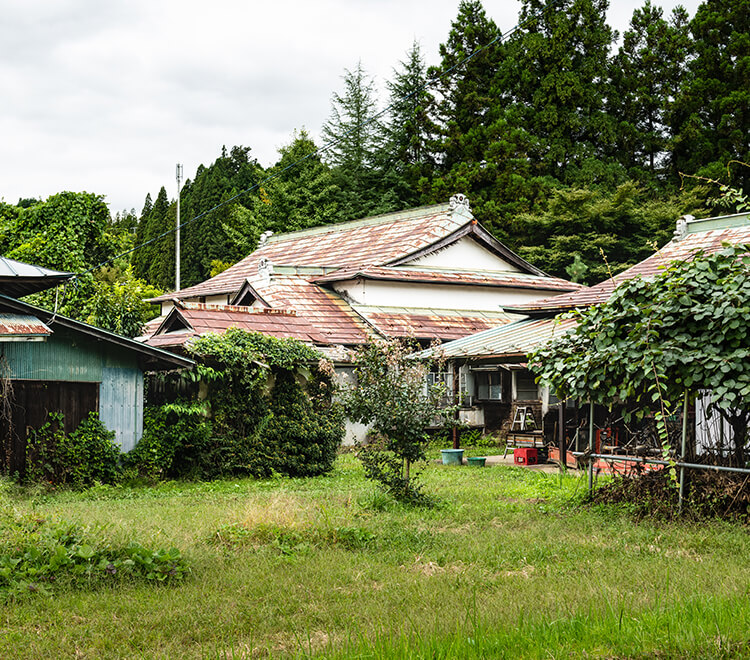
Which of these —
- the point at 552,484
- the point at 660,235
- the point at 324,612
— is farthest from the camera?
the point at 660,235

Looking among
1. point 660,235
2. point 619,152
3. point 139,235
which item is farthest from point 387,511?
point 139,235

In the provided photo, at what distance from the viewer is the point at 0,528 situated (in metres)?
8.98

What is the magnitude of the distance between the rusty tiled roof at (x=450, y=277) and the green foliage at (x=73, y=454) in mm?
12874

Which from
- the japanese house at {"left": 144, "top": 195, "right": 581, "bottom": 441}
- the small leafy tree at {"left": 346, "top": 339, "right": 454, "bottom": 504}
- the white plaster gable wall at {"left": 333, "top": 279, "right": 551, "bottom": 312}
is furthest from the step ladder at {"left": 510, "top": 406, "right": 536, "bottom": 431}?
the small leafy tree at {"left": 346, "top": 339, "right": 454, "bottom": 504}

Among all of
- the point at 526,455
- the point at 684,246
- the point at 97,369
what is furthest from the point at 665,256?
the point at 97,369

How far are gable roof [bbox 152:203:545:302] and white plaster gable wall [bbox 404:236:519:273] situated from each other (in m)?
0.21

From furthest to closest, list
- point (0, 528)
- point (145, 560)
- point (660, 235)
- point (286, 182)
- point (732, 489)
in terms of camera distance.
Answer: point (286, 182)
point (660, 235)
point (732, 489)
point (0, 528)
point (145, 560)

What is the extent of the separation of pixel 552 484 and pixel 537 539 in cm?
619

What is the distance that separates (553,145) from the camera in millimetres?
43500

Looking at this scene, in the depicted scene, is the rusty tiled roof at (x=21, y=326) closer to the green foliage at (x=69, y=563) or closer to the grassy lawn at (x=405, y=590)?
the grassy lawn at (x=405, y=590)

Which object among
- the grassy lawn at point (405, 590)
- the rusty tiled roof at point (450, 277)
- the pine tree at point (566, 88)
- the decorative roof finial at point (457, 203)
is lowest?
the grassy lawn at point (405, 590)

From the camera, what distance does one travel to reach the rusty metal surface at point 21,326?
14.0m

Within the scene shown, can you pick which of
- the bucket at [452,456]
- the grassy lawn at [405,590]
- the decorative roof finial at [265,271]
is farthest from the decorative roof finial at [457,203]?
the grassy lawn at [405,590]

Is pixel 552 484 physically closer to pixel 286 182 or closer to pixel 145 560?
pixel 145 560
